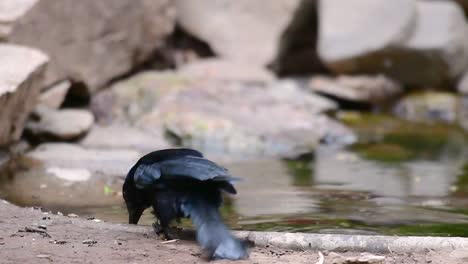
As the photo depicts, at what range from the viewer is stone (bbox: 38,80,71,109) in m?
6.98

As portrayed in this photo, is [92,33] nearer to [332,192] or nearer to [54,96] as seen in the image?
[54,96]

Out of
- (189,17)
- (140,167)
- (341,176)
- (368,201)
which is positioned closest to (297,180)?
(341,176)

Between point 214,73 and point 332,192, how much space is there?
12.2ft

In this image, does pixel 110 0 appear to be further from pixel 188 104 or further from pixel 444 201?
pixel 444 201

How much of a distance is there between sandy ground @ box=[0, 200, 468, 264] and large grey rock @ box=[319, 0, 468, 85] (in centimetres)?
→ 623

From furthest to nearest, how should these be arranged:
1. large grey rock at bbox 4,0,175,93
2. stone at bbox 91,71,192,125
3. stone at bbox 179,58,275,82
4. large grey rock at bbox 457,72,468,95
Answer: large grey rock at bbox 457,72,468,95 → stone at bbox 179,58,275,82 → stone at bbox 91,71,192,125 → large grey rock at bbox 4,0,175,93

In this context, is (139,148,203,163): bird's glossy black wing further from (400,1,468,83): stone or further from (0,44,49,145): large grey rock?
(400,1,468,83): stone

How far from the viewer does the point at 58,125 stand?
21.7 ft

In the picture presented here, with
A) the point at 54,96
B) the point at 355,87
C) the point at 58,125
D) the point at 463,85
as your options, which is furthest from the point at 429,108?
the point at 58,125

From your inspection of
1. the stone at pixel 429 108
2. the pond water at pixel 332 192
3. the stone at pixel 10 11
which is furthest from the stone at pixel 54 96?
the stone at pixel 429 108

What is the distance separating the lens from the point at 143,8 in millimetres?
8352

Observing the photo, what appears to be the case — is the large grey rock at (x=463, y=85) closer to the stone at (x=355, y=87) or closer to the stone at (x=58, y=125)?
Answer: the stone at (x=355, y=87)

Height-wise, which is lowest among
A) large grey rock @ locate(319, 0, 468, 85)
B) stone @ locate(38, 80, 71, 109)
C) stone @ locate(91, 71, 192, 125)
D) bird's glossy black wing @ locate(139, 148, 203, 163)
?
bird's glossy black wing @ locate(139, 148, 203, 163)

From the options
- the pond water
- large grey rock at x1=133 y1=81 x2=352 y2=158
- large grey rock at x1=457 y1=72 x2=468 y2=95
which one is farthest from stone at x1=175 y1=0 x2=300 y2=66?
the pond water
